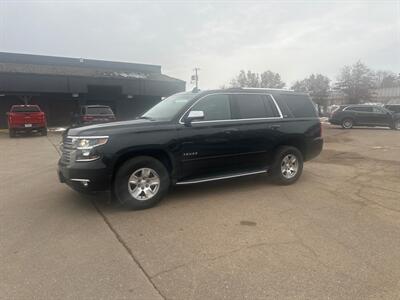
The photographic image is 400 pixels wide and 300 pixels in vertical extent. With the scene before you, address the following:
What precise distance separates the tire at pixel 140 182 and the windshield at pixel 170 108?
0.88 meters

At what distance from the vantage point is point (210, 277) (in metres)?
3.42

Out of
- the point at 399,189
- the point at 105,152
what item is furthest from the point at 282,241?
the point at 399,189

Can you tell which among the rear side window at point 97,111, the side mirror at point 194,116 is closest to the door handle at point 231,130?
the side mirror at point 194,116

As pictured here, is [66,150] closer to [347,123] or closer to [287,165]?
[287,165]

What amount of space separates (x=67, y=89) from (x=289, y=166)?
25970 millimetres

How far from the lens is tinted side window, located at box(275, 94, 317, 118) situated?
7153 millimetres

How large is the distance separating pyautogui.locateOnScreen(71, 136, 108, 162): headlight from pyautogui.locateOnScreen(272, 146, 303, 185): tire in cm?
340

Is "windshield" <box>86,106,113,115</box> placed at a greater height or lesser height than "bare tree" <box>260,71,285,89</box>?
lesser

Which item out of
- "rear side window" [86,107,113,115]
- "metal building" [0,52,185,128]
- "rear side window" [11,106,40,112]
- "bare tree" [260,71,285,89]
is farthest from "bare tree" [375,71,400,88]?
"rear side window" [11,106,40,112]

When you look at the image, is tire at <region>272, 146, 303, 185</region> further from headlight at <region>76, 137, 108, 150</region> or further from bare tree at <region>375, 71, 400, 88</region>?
bare tree at <region>375, 71, 400, 88</region>

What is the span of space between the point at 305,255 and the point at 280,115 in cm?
362

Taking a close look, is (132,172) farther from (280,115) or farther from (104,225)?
(280,115)

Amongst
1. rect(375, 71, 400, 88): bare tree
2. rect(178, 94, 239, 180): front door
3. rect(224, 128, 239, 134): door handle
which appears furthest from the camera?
rect(375, 71, 400, 88): bare tree

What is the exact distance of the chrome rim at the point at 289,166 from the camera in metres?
7.03
